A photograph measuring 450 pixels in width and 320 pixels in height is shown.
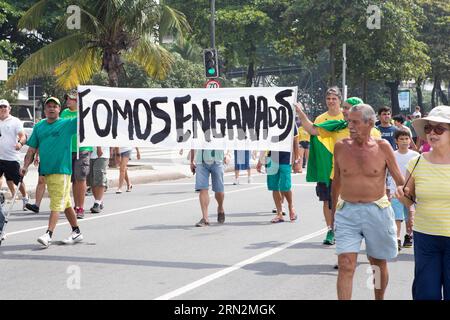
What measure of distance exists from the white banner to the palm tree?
45.0 feet

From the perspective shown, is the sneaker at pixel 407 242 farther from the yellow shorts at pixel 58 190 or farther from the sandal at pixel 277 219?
the yellow shorts at pixel 58 190

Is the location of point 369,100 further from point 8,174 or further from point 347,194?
point 347,194

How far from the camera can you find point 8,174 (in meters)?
13.6

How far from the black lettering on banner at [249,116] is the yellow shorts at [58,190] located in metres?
2.25

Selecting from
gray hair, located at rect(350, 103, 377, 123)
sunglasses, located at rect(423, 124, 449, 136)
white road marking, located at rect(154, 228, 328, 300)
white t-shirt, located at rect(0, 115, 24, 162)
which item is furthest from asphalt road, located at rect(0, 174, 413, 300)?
sunglasses, located at rect(423, 124, 449, 136)

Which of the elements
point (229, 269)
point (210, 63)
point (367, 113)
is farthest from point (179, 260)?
point (210, 63)

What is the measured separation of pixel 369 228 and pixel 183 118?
4.32m

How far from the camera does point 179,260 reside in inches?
361

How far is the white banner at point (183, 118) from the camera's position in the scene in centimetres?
1006

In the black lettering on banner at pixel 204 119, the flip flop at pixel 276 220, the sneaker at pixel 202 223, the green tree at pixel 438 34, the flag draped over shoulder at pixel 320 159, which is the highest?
the green tree at pixel 438 34

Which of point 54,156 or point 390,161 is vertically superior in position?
point 390,161

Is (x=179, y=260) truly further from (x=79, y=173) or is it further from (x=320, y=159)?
(x=79, y=173)

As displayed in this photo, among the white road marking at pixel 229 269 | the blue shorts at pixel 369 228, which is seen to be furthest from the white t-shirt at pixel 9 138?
the blue shorts at pixel 369 228
